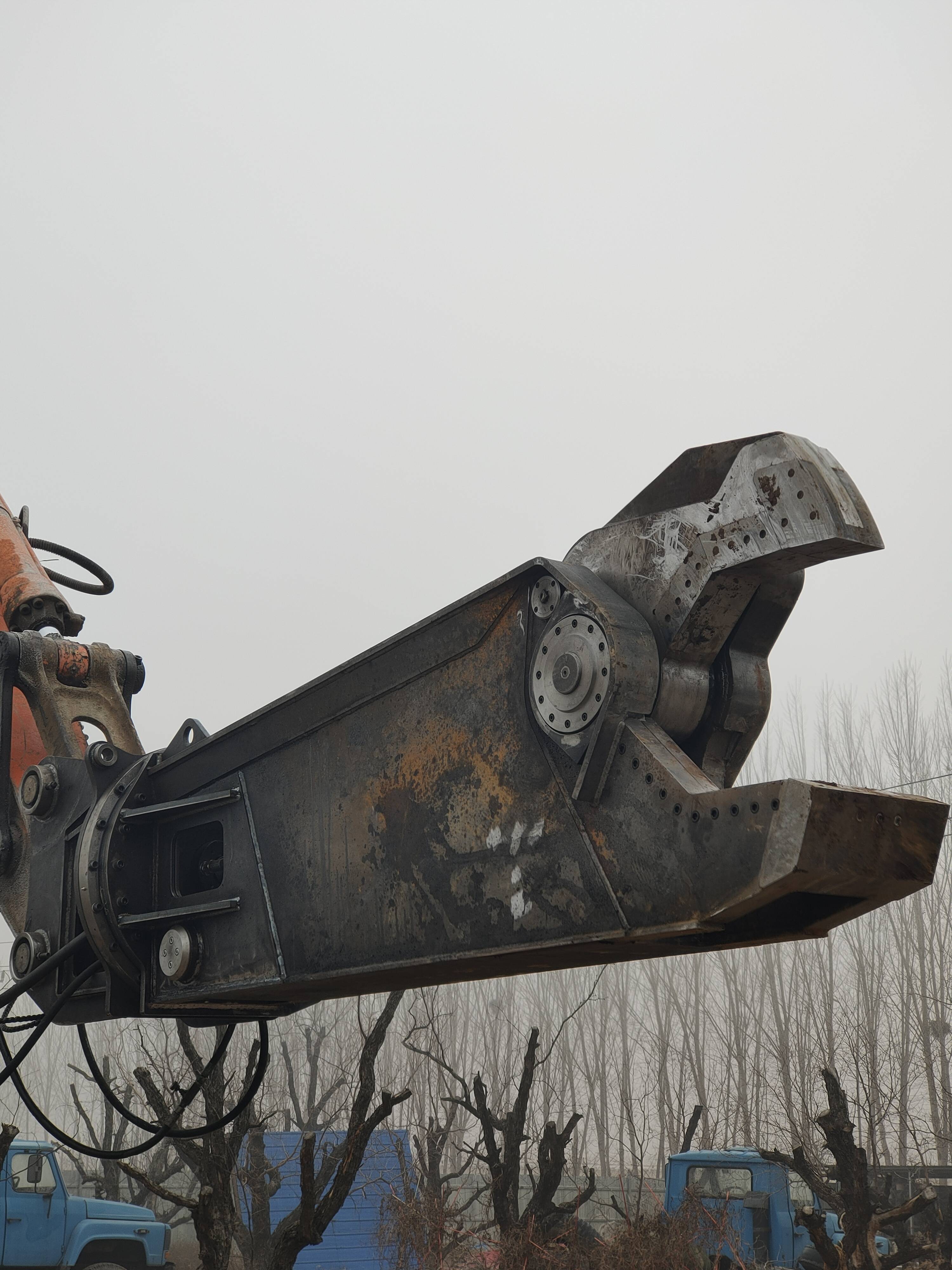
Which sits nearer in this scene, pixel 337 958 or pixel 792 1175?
pixel 337 958

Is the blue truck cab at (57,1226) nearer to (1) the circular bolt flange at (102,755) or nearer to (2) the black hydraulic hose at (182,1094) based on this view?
(2) the black hydraulic hose at (182,1094)

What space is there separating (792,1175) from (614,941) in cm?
2331

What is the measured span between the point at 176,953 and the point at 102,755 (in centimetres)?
80

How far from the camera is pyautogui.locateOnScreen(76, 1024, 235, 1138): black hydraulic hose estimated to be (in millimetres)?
4031

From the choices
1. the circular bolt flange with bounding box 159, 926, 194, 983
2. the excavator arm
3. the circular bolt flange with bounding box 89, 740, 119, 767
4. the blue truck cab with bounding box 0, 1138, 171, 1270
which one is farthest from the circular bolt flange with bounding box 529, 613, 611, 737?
the blue truck cab with bounding box 0, 1138, 171, 1270

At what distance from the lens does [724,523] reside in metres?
2.64

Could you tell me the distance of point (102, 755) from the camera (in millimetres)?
4082

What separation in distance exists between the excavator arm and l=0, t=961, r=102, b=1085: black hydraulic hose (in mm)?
57

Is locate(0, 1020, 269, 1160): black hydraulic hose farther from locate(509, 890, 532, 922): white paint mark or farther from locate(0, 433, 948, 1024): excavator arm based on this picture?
locate(509, 890, 532, 922): white paint mark

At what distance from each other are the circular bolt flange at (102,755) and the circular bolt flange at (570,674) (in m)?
1.90

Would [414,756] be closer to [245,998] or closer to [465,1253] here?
[245,998]

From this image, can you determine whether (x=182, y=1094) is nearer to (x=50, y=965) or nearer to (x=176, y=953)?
(x=50, y=965)

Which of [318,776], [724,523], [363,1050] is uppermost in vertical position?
[724,523]

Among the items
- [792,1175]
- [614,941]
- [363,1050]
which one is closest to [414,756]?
[614,941]
